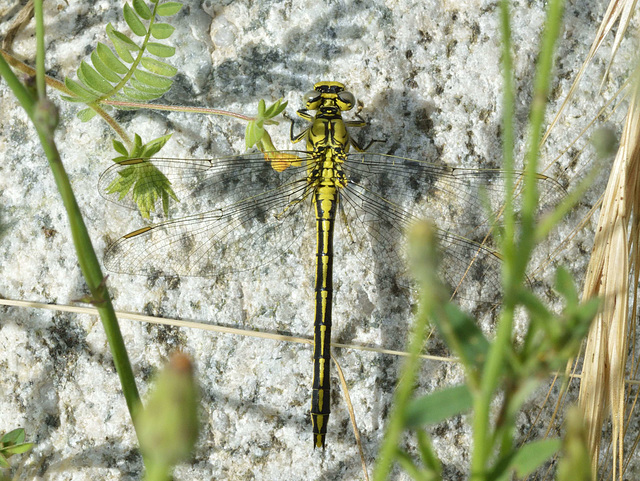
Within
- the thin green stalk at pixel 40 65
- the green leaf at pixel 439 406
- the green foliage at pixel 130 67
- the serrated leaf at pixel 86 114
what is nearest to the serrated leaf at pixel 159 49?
the green foliage at pixel 130 67

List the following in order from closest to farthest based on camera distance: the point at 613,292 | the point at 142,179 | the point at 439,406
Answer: the point at 439,406, the point at 613,292, the point at 142,179

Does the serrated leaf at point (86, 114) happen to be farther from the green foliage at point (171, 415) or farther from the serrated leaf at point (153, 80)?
the green foliage at point (171, 415)

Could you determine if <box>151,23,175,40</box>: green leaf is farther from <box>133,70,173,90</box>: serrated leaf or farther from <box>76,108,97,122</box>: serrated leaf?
<box>76,108,97,122</box>: serrated leaf

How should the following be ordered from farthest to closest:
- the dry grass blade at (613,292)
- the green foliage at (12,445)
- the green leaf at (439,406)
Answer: the green foliage at (12,445)
the dry grass blade at (613,292)
the green leaf at (439,406)

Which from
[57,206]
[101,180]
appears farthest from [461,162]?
[57,206]

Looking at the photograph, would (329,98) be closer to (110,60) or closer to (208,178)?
(208,178)

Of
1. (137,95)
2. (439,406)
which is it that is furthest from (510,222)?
(137,95)
